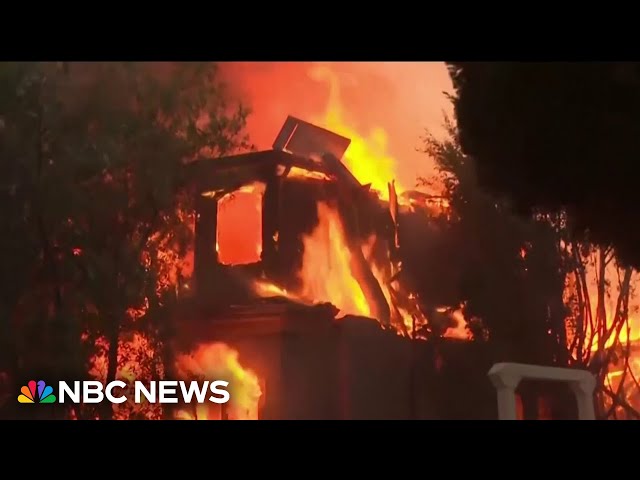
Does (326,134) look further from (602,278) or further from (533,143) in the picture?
(602,278)

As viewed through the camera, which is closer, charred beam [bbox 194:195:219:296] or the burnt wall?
the burnt wall

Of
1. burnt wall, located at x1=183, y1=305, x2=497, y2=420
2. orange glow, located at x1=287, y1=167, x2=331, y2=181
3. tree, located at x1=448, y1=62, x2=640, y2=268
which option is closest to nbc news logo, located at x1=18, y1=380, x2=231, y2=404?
burnt wall, located at x1=183, y1=305, x2=497, y2=420

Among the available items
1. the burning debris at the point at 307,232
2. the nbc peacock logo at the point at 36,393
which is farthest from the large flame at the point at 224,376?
the nbc peacock logo at the point at 36,393

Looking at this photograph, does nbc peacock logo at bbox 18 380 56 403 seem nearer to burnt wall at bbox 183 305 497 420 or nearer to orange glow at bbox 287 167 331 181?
burnt wall at bbox 183 305 497 420

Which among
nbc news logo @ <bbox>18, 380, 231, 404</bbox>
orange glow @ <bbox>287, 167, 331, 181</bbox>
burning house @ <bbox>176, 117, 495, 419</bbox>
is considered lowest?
nbc news logo @ <bbox>18, 380, 231, 404</bbox>

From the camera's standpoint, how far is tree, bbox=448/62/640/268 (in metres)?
6.97

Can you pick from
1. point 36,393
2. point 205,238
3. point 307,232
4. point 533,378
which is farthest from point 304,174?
point 36,393

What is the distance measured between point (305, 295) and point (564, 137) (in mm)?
3120

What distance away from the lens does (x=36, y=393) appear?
24.0 feet

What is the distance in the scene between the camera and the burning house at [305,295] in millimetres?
8148

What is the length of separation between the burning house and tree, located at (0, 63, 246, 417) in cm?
40
